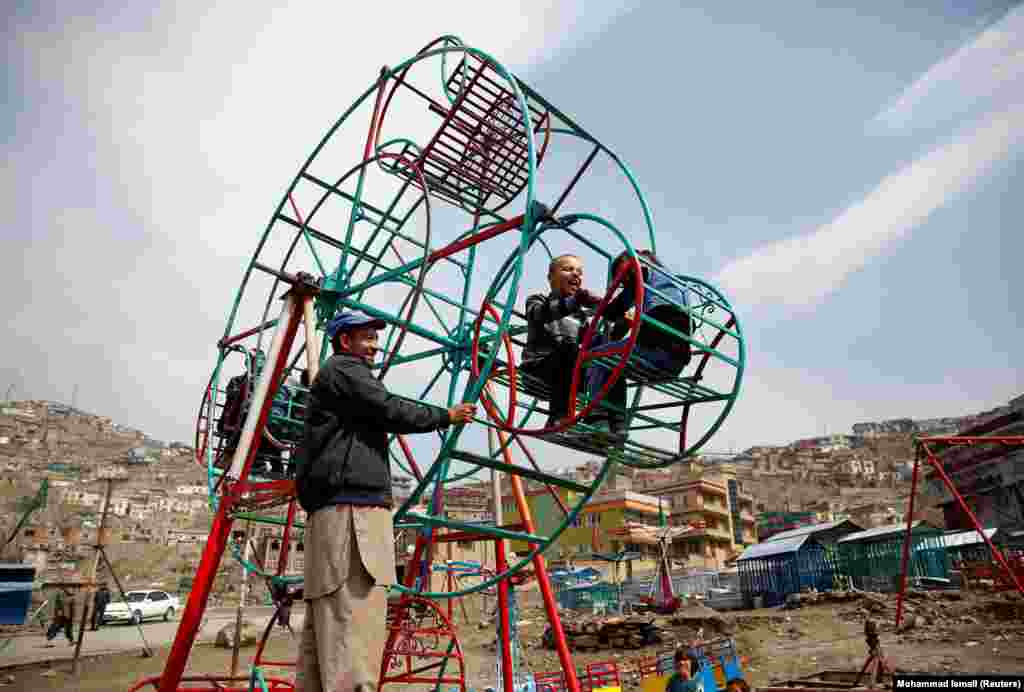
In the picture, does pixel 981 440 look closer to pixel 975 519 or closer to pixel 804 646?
pixel 975 519

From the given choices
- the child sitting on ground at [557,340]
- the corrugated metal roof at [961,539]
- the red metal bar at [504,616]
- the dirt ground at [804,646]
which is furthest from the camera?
the corrugated metal roof at [961,539]

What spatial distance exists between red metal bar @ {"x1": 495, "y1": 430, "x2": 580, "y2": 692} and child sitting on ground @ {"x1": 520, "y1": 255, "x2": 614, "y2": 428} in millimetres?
786

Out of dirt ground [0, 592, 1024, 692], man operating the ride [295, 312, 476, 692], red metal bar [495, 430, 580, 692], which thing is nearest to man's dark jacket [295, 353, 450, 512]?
man operating the ride [295, 312, 476, 692]

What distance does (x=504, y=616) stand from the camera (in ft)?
20.6

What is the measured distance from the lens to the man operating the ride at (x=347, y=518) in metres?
2.58

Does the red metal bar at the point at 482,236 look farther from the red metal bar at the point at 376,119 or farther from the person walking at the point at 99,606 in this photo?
the person walking at the point at 99,606

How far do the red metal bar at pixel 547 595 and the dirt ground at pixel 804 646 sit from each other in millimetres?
8812

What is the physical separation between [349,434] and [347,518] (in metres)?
0.38

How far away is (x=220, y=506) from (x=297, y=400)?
243cm

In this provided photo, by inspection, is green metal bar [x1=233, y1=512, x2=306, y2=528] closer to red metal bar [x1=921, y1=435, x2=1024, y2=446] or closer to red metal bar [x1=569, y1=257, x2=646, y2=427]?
red metal bar [x1=569, y1=257, x2=646, y2=427]

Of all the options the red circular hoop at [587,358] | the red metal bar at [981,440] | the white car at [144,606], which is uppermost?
the red metal bar at [981,440]

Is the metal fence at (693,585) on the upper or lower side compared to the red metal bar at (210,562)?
lower

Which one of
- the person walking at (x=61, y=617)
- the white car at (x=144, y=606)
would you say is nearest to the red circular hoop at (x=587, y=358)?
the person walking at (x=61, y=617)

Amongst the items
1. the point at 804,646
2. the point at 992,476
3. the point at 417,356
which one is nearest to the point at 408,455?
the point at 417,356
